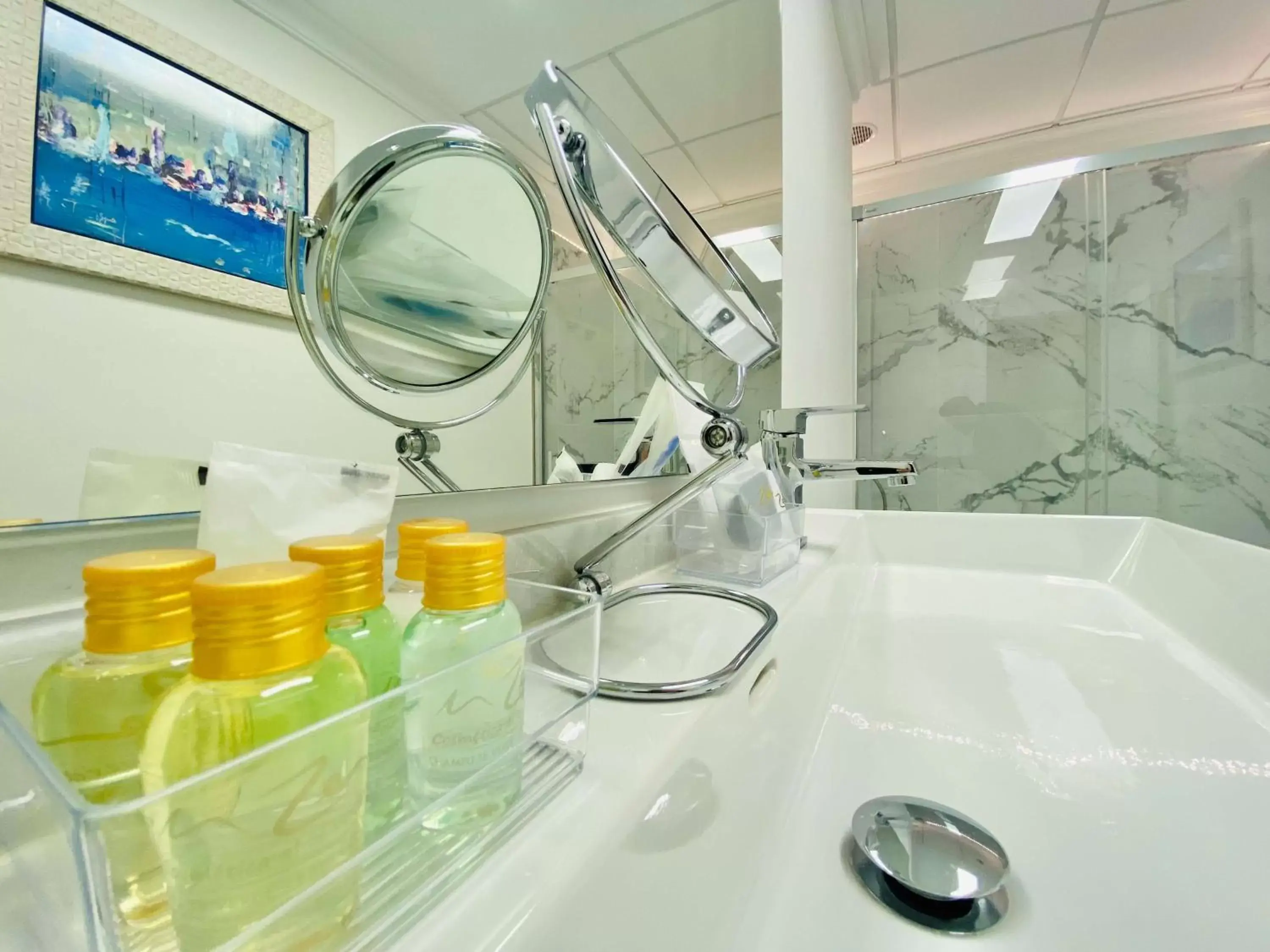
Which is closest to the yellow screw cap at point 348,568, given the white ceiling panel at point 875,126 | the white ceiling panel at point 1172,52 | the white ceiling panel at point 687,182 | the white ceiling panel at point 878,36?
the white ceiling panel at point 687,182

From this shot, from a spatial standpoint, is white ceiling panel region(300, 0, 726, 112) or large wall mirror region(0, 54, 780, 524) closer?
large wall mirror region(0, 54, 780, 524)

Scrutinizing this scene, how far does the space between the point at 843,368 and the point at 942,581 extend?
734mm

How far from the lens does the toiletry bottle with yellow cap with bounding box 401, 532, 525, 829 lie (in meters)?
0.18

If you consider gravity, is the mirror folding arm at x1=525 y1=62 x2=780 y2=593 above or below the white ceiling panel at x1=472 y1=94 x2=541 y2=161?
below

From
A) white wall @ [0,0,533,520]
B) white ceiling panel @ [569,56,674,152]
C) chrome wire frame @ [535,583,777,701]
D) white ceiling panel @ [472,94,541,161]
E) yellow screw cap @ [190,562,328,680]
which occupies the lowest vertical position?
chrome wire frame @ [535,583,777,701]

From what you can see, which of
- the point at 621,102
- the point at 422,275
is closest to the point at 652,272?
the point at 422,275

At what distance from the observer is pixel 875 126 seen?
1674 millimetres

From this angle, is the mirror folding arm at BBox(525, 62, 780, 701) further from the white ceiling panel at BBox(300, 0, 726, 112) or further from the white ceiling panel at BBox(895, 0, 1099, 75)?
the white ceiling panel at BBox(895, 0, 1099, 75)

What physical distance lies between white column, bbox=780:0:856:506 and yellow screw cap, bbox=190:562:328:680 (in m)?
0.95

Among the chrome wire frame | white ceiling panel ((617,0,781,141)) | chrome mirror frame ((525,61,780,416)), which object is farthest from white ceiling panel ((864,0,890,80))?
the chrome wire frame

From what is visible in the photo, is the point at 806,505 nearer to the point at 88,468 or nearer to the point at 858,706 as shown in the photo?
the point at 858,706

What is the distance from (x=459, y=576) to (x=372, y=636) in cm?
4

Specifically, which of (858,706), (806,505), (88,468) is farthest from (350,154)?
(806,505)

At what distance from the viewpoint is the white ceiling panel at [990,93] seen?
1.38 meters
